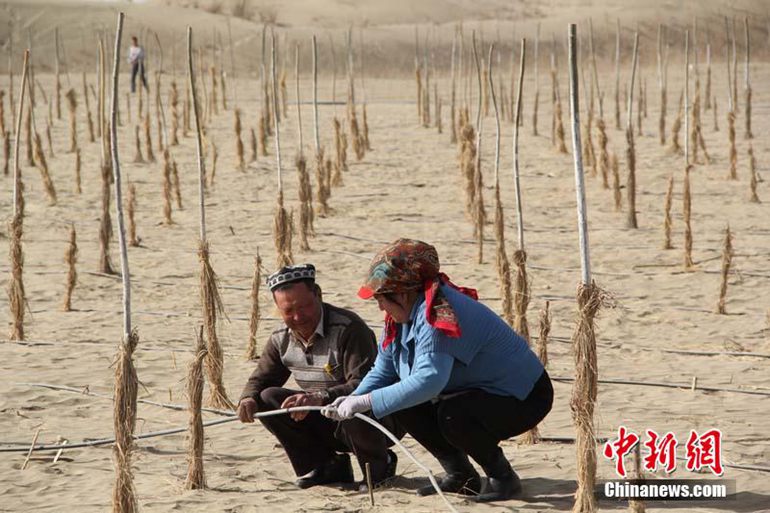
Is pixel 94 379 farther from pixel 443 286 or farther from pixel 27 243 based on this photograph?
pixel 27 243

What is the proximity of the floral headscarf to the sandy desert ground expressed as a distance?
2.22 feet

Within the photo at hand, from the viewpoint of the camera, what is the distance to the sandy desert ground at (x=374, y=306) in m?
4.27

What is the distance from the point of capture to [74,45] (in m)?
31.3

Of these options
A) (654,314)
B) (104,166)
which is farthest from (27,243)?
(654,314)

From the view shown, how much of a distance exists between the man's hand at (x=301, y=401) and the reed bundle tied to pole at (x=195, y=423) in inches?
13.8

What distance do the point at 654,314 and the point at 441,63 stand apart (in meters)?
25.0

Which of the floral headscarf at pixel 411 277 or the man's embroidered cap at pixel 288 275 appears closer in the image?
the floral headscarf at pixel 411 277

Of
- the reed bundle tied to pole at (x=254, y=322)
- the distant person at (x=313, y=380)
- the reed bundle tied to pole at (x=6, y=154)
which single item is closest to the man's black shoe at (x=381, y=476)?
the distant person at (x=313, y=380)

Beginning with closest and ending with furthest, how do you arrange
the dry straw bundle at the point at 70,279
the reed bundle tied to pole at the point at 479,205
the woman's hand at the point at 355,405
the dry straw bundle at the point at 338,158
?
the woman's hand at the point at 355,405
the dry straw bundle at the point at 70,279
the reed bundle tied to pole at the point at 479,205
the dry straw bundle at the point at 338,158

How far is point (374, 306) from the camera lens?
776cm

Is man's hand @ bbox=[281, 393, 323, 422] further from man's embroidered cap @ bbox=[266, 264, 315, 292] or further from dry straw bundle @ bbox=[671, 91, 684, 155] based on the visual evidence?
dry straw bundle @ bbox=[671, 91, 684, 155]

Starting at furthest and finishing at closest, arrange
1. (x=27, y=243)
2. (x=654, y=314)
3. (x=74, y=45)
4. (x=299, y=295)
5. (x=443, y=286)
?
1. (x=74, y=45)
2. (x=27, y=243)
3. (x=654, y=314)
4. (x=299, y=295)
5. (x=443, y=286)

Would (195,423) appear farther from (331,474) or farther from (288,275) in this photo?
(288,275)

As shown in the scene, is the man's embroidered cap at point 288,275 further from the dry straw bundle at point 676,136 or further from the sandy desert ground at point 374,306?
the dry straw bundle at point 676,136
